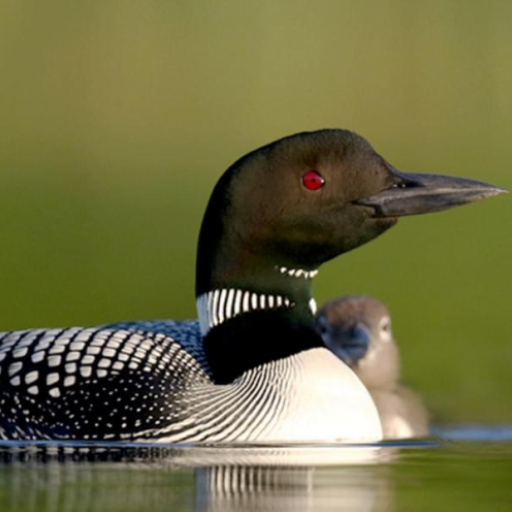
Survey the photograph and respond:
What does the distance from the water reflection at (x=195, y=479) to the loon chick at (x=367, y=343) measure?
1781 mm

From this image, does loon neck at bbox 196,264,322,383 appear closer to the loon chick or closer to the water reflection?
the water reflection

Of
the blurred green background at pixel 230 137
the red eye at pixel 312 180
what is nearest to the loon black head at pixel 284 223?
the red eye at pixel 312 180

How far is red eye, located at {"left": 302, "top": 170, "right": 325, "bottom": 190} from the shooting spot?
636 centimetres

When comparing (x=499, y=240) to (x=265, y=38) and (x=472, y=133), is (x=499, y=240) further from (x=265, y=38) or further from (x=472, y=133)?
(x=265, y=38)

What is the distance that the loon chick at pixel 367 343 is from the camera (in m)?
8.12

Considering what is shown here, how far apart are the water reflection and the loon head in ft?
5.99

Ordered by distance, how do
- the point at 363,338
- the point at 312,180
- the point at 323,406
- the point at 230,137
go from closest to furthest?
the point at 323,406, the point at 312,180, the point at 363,338, the point at 230,137

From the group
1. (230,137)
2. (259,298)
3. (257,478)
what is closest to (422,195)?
(259,298)

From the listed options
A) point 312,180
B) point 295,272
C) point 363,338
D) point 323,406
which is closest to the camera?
point 323,406

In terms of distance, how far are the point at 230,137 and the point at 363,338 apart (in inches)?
243

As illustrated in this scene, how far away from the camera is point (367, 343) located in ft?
26.9

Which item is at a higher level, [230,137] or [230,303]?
[230,137]

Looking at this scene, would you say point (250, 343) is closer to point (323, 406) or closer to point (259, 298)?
point (259, 298)

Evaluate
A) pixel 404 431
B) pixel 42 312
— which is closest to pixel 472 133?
pixel 42 312
